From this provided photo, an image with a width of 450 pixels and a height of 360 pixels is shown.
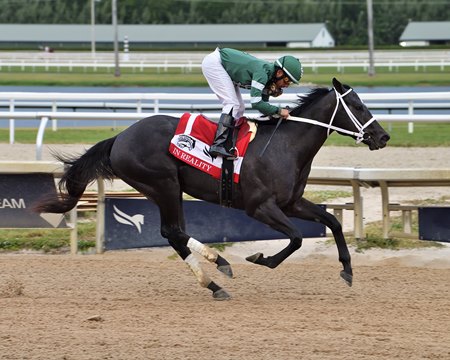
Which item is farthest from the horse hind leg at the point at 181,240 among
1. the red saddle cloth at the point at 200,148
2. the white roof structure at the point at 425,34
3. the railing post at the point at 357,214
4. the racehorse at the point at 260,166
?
the white roof structure at the point at 425,34

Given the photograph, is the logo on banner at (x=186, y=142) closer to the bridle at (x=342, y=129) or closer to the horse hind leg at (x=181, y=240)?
the horse hind leg at (x=181, y=240)

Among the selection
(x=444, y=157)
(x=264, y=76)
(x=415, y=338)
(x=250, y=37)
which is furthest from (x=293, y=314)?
(x=250, y=37)

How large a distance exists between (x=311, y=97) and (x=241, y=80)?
1.85 feet

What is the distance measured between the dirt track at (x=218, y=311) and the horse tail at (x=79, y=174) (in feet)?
1.86

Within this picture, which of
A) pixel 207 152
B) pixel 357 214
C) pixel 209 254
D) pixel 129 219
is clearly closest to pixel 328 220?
pixel 209 254

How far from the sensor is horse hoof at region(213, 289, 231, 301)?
719 cm

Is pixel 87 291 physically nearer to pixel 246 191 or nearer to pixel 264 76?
pixel 246 191

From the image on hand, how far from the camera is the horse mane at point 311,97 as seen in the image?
7.55 m

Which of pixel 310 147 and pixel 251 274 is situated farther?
pixel 251 274

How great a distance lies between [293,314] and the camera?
655 cm

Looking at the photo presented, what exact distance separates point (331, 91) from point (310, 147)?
0.47 meters

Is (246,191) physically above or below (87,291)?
above

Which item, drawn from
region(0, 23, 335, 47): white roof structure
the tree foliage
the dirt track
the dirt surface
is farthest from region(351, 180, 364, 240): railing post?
the tree foliage

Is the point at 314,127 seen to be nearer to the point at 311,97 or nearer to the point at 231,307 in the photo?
the point at 311,97
